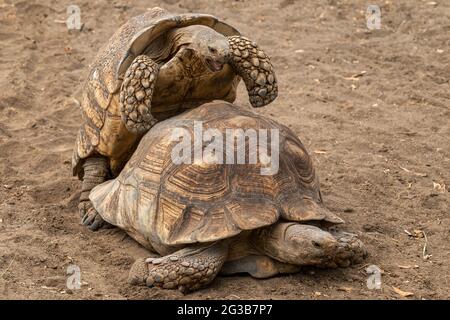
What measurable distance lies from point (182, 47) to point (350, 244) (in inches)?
58.9

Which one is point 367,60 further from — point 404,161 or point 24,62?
point 24,62

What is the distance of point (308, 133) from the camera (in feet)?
21.8

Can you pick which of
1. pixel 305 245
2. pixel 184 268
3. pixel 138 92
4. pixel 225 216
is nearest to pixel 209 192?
pixel 225 216

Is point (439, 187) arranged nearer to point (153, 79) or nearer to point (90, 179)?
point (153, 79)

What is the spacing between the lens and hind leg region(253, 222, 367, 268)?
409 centimetres

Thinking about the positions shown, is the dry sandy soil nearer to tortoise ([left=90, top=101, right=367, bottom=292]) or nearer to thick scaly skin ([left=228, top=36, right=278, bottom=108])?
tortoise ([left=90, top=101, right=367, bottom=292])

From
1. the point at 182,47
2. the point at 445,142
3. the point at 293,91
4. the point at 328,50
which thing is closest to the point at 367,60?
the point at 328,50

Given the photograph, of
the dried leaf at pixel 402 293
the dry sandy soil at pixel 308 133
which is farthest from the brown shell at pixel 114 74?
the dried leaf at pixel 402 293

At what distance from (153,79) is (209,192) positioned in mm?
857

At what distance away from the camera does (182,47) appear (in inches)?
192

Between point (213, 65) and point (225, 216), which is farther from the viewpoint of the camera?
point (213, 65)

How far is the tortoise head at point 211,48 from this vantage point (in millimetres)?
4703

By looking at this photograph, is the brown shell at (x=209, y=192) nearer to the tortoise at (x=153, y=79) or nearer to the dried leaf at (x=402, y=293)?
the tortoise at (x=153, y=79)

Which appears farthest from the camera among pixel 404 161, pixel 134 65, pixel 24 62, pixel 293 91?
pixel 24 62
